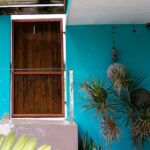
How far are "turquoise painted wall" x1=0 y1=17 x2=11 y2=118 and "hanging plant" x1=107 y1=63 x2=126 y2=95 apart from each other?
2055mm

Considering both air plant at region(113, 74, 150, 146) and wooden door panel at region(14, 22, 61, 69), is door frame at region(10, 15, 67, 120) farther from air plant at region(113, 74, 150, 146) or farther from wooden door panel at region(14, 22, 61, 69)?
air plant at region(113, 74, 150, 146)

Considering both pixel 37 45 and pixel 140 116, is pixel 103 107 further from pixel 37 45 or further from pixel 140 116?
pixel 37 45

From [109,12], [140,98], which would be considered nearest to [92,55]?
[109,12]

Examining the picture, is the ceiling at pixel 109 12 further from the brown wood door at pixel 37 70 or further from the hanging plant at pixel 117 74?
the hanging plant at pixel 117 74

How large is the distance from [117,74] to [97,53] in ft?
2.59

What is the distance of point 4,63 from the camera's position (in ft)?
18.7

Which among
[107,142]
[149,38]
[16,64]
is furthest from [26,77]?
[149,38]

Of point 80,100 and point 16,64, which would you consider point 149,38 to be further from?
point 16,64

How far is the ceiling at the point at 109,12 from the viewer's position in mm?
4410

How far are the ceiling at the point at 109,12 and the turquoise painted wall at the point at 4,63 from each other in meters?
1.32

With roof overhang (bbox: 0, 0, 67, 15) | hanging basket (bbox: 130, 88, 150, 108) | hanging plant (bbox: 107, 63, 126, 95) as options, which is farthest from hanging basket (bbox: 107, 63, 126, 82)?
roof overhang (bbox: 0, 0, 67, 15)

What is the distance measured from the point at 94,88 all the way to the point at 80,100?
0.75 meters

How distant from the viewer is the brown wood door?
581 centimetres

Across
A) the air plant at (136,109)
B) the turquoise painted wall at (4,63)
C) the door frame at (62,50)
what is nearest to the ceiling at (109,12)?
the door frame at (62,50)
